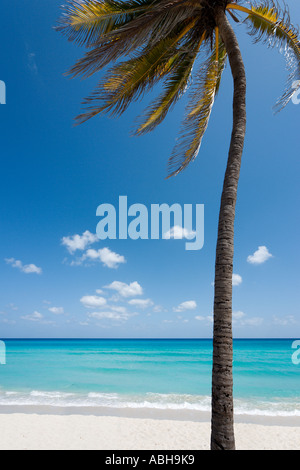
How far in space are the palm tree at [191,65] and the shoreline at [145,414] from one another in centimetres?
764

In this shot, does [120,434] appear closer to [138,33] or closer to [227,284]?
[227,284]

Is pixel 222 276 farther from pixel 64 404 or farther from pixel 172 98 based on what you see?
pixel 64 404

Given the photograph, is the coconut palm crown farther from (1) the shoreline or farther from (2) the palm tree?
(1) the shoreline

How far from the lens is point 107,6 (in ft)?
18.1

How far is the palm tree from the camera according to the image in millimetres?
3967

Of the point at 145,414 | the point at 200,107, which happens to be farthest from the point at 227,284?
the point at 145,414

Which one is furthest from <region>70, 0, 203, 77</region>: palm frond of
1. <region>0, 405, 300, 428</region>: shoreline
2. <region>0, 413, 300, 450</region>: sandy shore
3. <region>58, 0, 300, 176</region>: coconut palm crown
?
<region>0, 405, 300, 428</region>: shoreline

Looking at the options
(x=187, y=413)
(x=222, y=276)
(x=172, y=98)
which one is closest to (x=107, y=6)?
(x=172, y=98)

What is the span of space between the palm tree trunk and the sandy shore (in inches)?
173

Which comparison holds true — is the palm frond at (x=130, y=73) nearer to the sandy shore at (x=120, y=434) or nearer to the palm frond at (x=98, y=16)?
the palm frond at (x=98, y=16)

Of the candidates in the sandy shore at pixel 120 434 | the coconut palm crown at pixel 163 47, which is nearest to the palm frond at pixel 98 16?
the coconut palm crown at pixel 163 47

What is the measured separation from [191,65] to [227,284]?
527 centimetres

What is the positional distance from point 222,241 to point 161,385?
1721cm

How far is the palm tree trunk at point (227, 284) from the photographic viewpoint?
3.66 metres
